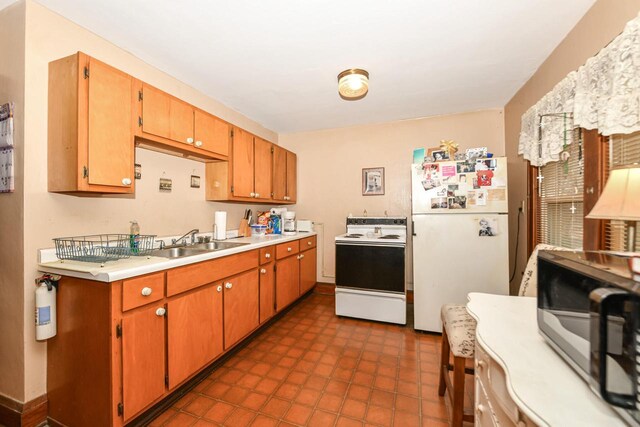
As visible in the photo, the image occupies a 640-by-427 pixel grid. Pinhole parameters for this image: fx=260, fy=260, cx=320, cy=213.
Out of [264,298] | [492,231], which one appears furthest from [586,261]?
[264,298]

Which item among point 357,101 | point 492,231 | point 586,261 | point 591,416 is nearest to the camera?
point 591,416

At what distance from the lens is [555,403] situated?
2.04 feet

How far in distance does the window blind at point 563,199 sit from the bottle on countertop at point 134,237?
3.02 metres

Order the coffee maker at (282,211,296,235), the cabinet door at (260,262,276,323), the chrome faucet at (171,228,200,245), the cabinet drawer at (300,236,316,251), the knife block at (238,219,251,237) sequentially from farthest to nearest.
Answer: the coffee maker at (282,211,296,235)
the cabinet drawer at (300,236,316,251)
the knife block at (238,219,251,237)
the cabinet door at (260,262,276,323)
the chrome faucet at (171,228,200,245)

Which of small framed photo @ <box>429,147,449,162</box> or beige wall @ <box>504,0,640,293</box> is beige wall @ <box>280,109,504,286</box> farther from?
small framed photo @ <box>429,147,449,162</box>

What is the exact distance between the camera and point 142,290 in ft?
4.65

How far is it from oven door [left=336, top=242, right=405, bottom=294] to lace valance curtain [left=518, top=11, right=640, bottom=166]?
1.50 metres

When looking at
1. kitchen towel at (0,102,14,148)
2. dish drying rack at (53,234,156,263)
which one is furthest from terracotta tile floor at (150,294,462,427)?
kitchen towel at (0,102,14,148)

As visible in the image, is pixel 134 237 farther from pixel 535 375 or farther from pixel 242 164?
pixel 535 375

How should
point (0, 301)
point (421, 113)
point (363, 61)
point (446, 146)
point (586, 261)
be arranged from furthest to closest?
point (421, 113) → point (446, 146) → point (363, 61) → point (0, 301) → point (586, 261)

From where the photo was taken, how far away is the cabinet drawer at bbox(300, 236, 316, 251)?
3377mm

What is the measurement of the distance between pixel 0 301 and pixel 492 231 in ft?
11.8

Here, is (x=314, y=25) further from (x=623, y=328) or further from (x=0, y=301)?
(x=0, y=301)

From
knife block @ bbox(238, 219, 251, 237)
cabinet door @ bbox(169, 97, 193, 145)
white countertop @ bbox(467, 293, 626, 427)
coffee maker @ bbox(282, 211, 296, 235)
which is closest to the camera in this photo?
white countertop @ bbox(467, 293, 626, 427)
